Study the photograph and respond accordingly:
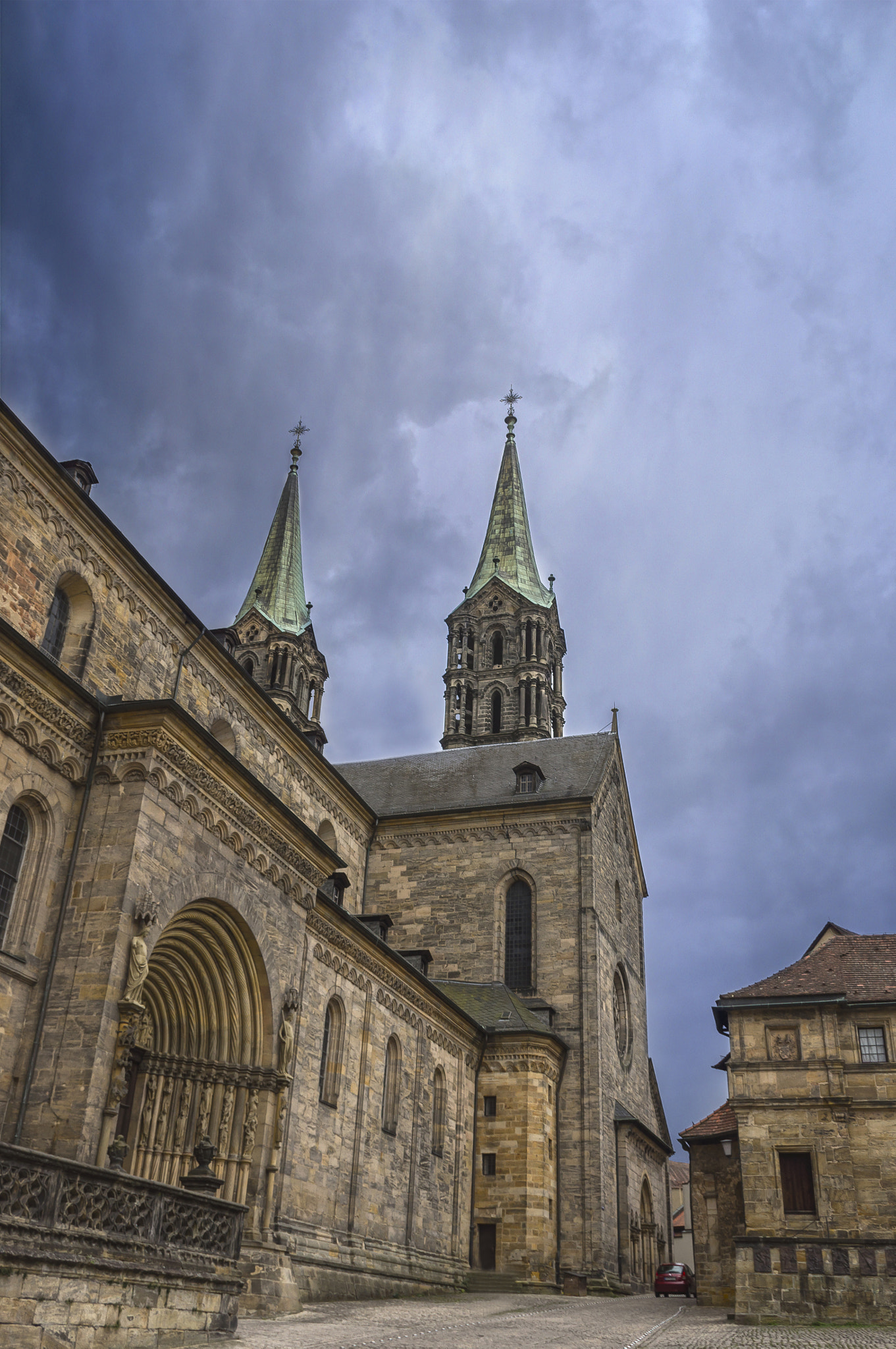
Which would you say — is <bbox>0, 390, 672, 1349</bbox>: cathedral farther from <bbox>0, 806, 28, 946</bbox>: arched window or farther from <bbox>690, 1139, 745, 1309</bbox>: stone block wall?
<bbox>690, 1139, 745, 1309</bbox>: stone block wall

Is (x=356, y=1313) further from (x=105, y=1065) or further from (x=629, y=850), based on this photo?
(x=629, y=850)

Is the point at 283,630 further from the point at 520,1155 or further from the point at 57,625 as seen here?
the point at 57,625

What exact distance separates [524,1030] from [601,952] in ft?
17.4

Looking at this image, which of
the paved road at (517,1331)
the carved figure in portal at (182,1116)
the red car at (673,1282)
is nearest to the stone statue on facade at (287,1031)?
the carved figure in portal at (182,1116)

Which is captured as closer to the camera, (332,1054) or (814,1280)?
(814,1280)

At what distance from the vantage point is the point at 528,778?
3897cm

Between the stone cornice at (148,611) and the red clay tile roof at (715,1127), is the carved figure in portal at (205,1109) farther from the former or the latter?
the red clay tile roof at (715,1127)

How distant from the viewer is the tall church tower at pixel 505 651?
7131 cm

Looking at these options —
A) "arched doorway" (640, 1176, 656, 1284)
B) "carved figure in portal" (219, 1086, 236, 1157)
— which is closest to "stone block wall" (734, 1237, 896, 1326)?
"carved figure in portal" (219, 1086, 236, 1157)

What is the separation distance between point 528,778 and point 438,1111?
41.8 ft

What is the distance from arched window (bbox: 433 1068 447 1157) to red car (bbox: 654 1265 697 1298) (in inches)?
333

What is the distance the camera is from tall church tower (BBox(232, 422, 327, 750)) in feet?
207

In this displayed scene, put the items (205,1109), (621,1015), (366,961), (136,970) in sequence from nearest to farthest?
(136,970)
(205,1109)
(366,961)
(621,1015)

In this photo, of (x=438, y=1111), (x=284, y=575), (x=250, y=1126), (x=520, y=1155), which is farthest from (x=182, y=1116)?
(x=284, y=575)
